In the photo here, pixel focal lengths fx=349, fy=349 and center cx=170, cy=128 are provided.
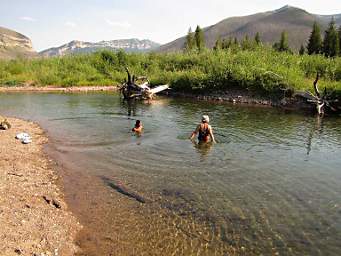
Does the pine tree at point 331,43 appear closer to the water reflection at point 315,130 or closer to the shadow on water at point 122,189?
the water reflection at point 315,130

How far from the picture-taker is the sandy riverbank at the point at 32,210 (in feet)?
25.7

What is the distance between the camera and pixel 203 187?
1202 cm

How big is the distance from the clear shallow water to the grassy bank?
41.8 ft

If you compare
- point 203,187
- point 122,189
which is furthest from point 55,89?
point 203,187

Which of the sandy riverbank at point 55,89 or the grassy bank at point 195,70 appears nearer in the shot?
the grassy bank at point 195,70

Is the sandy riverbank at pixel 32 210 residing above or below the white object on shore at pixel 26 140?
below

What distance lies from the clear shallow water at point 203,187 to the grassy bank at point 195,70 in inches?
501

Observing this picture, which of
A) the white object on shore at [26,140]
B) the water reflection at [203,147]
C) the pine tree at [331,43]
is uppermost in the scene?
the pine tree at [331,43]

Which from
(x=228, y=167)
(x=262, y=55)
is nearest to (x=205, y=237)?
(x=228, y=167)

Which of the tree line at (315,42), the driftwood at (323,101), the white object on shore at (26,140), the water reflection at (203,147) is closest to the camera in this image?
the water reflection at (203,147)

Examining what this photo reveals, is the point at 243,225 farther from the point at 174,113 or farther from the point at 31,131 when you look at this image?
the point at 174,113

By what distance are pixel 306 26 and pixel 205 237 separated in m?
→ 207

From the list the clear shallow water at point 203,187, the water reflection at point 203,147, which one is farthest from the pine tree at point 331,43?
the water reflection at point 203,147

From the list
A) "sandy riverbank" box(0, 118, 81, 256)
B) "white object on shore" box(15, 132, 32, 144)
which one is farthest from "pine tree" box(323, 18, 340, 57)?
"sandy riverbank" box(0, 118, 81, 256)
